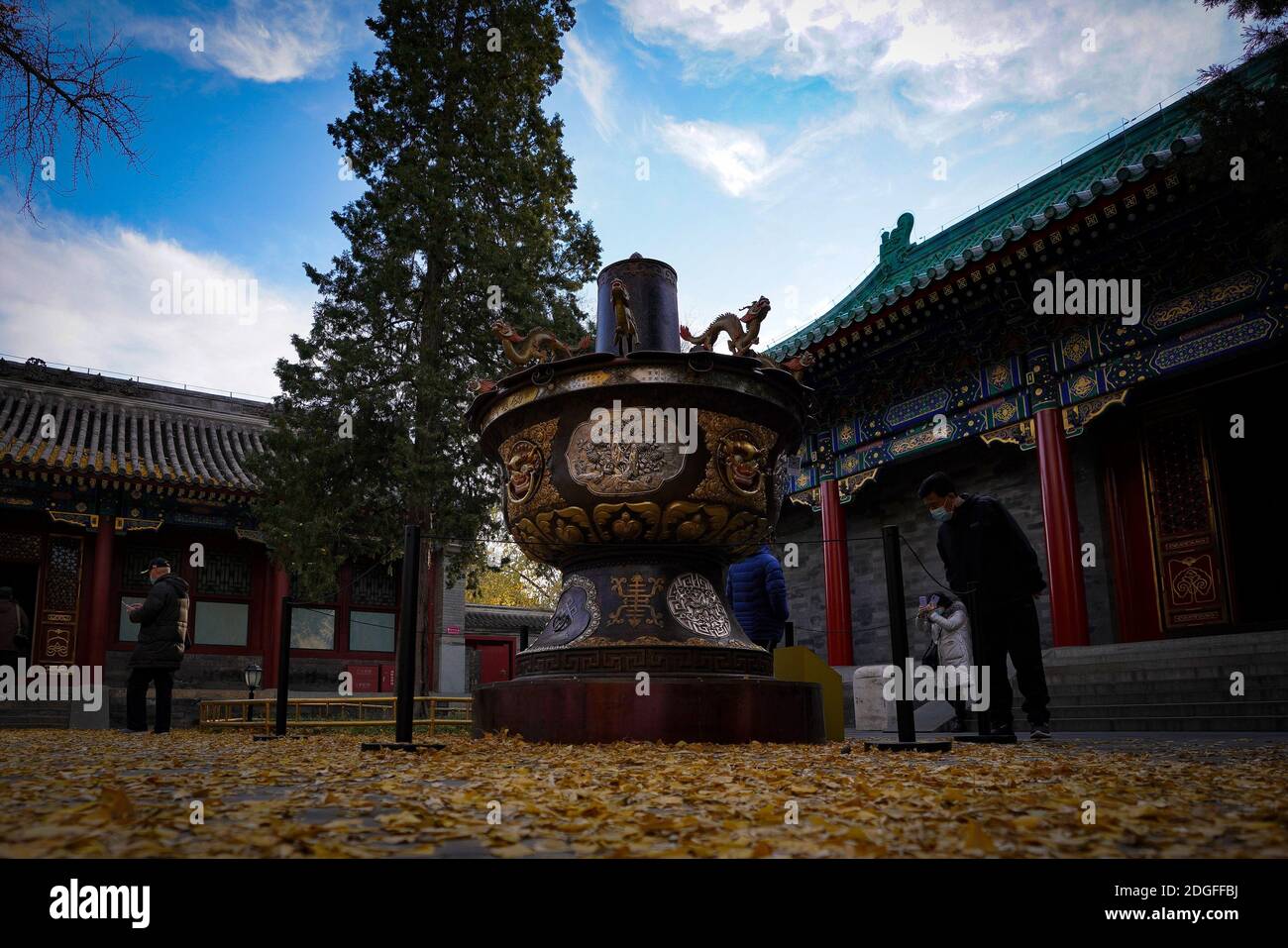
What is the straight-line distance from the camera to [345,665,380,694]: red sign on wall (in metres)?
16.5

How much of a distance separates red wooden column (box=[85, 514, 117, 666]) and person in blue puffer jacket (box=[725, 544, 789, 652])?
42.2 ft

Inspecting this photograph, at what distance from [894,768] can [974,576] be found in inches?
82.4

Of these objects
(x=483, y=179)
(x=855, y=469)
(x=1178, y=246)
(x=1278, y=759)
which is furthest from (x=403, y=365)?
(x=1278, y=759)

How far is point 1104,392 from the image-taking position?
8305 millimetres

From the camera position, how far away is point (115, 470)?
1325 cm

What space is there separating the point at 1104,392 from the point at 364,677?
46.9 feet

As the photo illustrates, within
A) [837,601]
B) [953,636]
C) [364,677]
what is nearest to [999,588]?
[953,636]

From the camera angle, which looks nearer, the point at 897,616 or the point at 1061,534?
the point at 897,616

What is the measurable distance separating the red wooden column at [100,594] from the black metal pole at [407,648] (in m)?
12.8

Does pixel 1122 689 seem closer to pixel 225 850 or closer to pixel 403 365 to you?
pixel 225 850

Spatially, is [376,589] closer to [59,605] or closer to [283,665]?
[59,605]

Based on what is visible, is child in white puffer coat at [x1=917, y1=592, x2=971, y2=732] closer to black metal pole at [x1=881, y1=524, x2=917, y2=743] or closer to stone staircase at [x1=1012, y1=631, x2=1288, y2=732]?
stone staircase at [x1=1012, y1=631, x2=1288, y2=732]

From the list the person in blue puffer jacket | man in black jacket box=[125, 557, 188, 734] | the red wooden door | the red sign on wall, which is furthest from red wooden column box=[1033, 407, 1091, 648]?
the red wooden door
